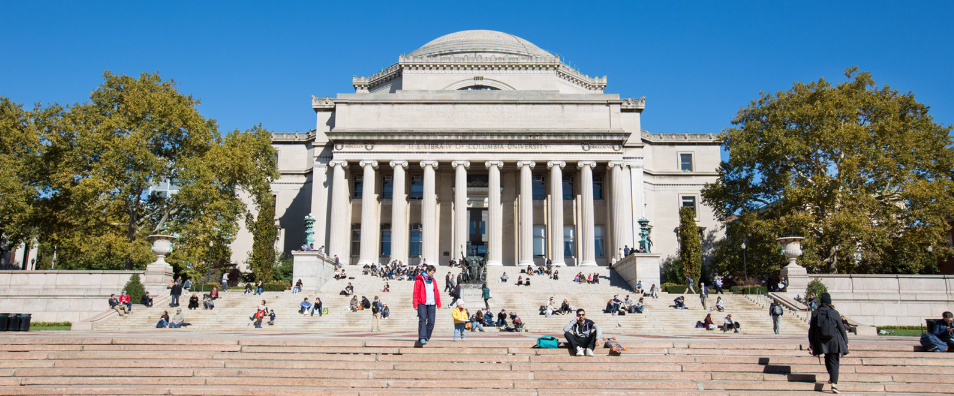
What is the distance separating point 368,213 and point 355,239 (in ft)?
13.6

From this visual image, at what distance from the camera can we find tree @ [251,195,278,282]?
4266 centimetres

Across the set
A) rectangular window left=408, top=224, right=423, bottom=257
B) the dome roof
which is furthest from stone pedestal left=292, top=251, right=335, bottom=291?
the dome roof

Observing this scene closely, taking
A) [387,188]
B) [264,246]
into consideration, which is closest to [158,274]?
[264,246]

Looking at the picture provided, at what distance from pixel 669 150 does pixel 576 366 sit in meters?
47.9

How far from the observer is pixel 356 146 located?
48.0 metres

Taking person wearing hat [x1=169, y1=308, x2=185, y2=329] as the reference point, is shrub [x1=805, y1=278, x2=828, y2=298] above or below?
above

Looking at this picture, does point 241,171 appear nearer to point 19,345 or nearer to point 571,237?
point 571,237

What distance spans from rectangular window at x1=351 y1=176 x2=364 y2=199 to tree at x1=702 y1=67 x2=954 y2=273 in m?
25.6

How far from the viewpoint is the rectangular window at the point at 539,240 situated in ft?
166

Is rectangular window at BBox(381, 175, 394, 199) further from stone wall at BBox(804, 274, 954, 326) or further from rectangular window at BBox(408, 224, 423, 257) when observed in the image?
stone wall at BBox(804, 274, 954, 326)

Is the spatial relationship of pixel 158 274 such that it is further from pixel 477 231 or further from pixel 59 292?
pixel 477 231

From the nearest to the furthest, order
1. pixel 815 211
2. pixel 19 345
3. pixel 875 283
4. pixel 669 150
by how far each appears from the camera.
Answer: pixel 19 345, pixel 875 283, pixel 815 211, pixel 669 150

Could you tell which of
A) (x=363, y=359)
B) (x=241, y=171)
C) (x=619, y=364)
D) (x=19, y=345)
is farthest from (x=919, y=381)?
(x=241, y=171)

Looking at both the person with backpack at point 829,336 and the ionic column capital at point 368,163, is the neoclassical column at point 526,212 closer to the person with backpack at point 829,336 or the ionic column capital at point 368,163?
the ionic column capital at point 368,163
